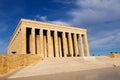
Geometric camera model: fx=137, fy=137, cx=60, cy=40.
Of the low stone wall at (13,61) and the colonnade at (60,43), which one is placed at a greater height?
the colonnade at (60,43)

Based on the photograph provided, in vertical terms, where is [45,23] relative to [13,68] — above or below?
above

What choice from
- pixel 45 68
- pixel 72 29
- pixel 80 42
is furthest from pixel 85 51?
pixel 45 68

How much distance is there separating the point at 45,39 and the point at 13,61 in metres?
19.1

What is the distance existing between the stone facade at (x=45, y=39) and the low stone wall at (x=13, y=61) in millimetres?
10048

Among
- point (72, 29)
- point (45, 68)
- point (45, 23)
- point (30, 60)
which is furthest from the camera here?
point (72, 29)

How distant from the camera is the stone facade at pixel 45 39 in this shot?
31.6 metres

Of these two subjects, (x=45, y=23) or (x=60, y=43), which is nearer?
(x=45, y=23)

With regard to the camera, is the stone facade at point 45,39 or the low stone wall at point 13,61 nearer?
the low stone wall at point 13,61

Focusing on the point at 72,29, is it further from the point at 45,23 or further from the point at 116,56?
the point at 116,56

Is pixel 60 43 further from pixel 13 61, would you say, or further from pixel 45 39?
pixel 13 61

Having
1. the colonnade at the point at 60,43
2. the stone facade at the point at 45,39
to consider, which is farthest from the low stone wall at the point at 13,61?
the colonnade at the point at 60,43

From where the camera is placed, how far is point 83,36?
136 feet

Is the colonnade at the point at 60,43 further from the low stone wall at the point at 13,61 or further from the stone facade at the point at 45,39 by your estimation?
the low stone wall at the point at 13,61

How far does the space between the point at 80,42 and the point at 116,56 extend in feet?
37.6
